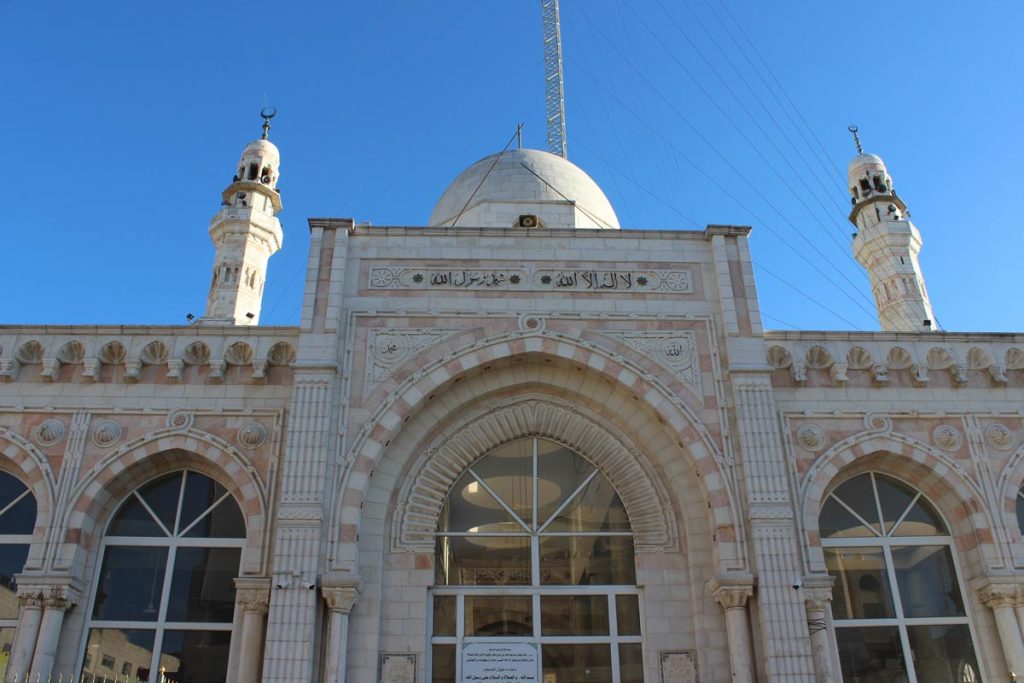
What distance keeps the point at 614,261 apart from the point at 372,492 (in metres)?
5.70

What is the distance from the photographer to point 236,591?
12.2 meters

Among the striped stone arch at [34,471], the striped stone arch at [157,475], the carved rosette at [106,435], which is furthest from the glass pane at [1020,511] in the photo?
the striped stone arch at [34,471]

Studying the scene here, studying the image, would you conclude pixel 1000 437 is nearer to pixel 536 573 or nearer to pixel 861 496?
pixel 861 496

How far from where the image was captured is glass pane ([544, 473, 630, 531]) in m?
13.2

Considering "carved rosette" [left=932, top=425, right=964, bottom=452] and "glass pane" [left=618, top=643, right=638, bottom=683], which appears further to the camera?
"carved rosette" [left=932, top=425, right=964, bottom=452]

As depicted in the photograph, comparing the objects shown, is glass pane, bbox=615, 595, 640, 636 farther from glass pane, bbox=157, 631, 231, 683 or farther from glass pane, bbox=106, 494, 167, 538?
glass pane, bbox=106, 494, 167, 538

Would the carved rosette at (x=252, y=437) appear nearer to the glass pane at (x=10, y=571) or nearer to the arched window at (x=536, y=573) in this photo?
the arched window at (x=536, y=573)

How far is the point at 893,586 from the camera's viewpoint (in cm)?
1300

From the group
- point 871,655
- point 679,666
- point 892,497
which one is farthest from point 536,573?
point 892,497

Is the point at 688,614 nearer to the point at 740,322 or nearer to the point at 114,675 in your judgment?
the point at 740,322

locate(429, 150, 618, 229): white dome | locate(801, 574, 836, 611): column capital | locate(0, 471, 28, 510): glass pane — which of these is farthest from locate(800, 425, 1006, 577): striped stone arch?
locate(0, 471, 28, 510): glass pane

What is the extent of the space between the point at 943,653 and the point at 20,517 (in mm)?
14609

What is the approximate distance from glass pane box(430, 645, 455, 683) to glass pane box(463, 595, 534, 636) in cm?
39

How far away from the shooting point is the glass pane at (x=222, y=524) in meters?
13.0
